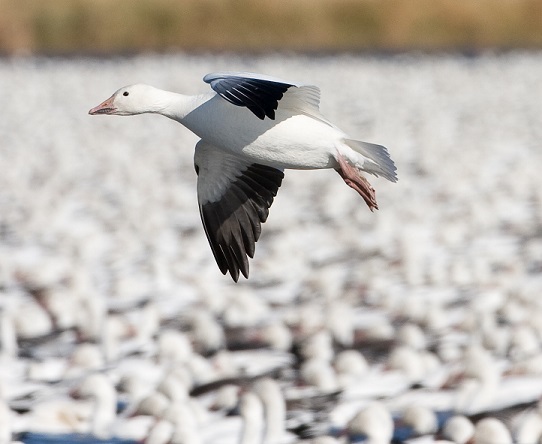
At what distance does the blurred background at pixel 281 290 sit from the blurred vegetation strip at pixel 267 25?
7.12m

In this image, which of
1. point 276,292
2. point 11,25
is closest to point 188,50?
point 11,25

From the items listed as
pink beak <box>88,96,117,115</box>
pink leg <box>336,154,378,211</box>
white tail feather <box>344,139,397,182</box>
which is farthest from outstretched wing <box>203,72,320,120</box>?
pink beak <box>88,96,117,115</box>

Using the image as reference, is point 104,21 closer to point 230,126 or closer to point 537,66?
point 537,66

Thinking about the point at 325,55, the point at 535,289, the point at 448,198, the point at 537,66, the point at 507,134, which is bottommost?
the point at 535,289

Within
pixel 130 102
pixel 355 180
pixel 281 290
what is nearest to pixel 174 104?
pixel 130 102

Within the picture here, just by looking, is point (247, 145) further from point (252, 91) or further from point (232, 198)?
point (232, 198)

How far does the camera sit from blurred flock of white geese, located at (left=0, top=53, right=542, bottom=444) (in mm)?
6953

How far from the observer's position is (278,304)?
31.7 ft

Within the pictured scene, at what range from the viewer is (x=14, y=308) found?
9211 mm

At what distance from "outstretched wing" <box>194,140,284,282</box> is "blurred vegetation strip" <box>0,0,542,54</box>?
24.3 meters

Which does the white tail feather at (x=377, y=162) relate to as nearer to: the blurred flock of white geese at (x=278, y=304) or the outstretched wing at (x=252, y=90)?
the outstretched wing at (x=252, y=90)

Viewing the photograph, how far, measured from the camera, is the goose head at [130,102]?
5215 millimetres

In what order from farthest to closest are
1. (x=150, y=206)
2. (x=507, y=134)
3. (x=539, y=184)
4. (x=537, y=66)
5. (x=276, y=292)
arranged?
1. (x=537, y=66)
2. (x=507, y=134)
3. (x=539, y=184)
4. (x=150, y=206)
5. (x=276, y=292)

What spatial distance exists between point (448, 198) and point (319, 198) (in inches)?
53.9
